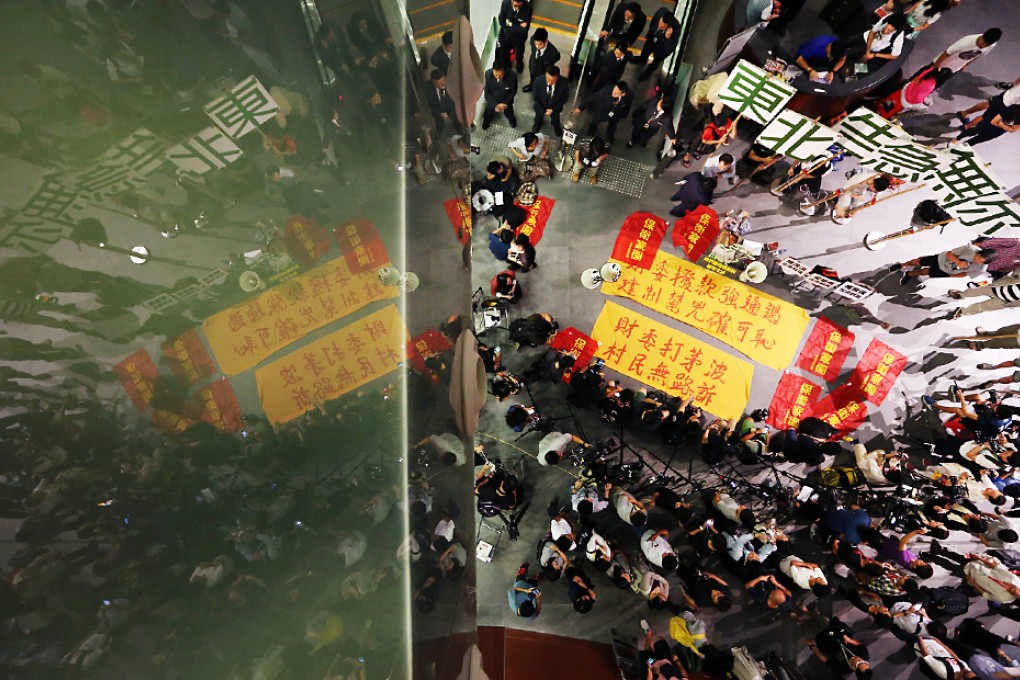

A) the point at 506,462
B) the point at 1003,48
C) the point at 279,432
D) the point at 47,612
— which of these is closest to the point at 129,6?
the point at 279,432

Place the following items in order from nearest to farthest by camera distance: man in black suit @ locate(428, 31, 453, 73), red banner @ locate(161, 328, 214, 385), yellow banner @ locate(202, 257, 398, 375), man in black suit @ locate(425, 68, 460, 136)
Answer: red banner @ locate(161, 328, 214, 385) < yellow banner @ locate(202, 257, 398, 375) < man in black suit @ locate(428, 31, 453, 73) < man in black suit @ locate(425, 68, 460, 136)

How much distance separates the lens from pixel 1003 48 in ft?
32.1

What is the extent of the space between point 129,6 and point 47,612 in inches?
91.5

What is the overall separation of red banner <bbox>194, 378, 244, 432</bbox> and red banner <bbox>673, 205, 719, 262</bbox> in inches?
340

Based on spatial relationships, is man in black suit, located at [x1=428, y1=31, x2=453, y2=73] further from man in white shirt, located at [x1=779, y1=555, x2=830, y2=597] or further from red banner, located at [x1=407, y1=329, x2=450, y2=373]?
man in white shirt, located at [x1=779, y1=555, x2=830, y2=597]

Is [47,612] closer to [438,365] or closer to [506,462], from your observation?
[438,365]

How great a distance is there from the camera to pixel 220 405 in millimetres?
2400

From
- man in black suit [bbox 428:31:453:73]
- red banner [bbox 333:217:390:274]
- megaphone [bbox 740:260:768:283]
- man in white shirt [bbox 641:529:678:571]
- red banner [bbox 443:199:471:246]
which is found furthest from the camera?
megaphone [bbox 740:260:768:283]

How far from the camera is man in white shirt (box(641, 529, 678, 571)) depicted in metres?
7.25

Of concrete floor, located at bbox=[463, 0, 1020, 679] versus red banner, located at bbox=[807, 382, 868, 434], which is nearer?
concrete floor, located at bbox=[463, 0, 1020, 679]

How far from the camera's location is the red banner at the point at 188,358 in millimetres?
2025

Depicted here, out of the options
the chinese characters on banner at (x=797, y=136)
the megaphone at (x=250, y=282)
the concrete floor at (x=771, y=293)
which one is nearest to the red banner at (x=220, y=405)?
the megaphone at (x=250, y=282)

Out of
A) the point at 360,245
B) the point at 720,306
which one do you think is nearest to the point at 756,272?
the point at 720,306

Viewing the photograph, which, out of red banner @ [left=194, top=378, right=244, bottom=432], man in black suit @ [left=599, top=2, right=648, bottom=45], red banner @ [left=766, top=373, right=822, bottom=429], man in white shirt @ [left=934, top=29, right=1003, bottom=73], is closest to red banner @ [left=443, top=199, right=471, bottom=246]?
red banner @ [left=194, top=378, right=244, bottom=432]
